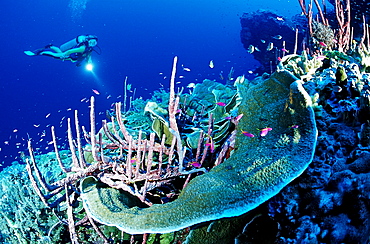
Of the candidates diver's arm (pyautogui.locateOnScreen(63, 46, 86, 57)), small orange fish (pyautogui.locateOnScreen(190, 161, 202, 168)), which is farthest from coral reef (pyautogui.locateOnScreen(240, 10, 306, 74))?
small orange fish (pyautogui.locateOnScreen(190, 161, 202, 168))

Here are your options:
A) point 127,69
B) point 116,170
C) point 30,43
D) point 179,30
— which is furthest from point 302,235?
point 30,43

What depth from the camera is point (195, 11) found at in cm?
7881

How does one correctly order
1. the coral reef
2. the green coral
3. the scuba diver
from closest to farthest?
the green coral < the scuba diver < the coral reef

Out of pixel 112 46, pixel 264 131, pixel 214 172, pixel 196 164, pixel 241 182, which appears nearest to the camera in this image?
pixel 241 182

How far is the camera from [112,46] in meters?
76.7

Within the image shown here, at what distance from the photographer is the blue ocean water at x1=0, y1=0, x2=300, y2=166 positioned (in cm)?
4812

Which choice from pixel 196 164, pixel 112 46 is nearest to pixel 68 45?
pixel 196 164

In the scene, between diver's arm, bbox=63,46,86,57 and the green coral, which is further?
diver's arm, bbox=63,46,86,57

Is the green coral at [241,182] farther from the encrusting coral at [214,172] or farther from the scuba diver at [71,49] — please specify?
the scuba diver at [71,49]

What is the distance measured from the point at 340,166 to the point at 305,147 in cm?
27

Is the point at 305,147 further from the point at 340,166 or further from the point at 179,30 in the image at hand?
the point at 179,30

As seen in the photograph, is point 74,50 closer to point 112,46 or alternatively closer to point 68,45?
point 68,45

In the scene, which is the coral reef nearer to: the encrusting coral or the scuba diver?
the scuba diver

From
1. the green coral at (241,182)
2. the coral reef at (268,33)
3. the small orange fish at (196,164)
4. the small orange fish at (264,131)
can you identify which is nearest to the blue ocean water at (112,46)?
the coral reef at (268,33)
